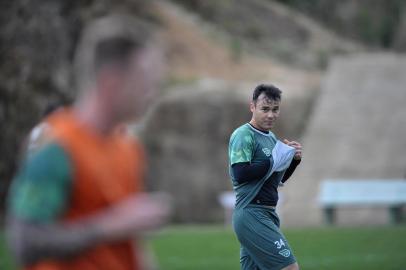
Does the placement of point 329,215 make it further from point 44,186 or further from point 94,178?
point 44,186

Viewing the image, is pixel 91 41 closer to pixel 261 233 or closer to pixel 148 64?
pixel 148 64

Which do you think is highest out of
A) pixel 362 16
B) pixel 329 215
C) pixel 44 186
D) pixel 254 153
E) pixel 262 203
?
pixel 362 16

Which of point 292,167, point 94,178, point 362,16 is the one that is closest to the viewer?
point 94,178

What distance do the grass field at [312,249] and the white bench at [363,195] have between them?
11.7 feet

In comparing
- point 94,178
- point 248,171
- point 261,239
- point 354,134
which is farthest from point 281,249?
point 354,134

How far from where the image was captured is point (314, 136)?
96.2 ft

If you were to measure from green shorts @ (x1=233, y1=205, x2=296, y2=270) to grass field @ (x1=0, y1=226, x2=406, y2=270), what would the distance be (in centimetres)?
492

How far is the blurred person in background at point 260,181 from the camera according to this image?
7512 mm

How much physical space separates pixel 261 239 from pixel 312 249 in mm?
8489

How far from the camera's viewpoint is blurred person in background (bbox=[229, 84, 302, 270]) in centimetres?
751

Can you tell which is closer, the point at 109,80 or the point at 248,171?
the point at 109,80

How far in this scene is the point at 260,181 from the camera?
7609 millimetres

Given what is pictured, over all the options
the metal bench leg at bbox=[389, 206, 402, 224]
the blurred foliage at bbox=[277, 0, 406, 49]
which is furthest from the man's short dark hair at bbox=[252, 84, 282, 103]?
the blurred foliage at bbox=[277, 0, 406, 49]

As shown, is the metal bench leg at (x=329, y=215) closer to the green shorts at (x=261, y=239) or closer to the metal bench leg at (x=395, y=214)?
the metal bench leg at (x=395, y=214)
